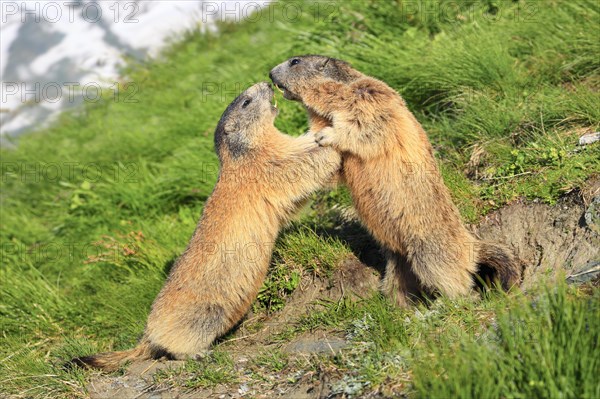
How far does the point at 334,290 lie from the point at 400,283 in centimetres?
70

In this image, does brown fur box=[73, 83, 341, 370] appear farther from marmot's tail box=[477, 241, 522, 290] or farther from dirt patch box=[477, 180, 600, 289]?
dirt patch box=[477, 180, 600, 289]

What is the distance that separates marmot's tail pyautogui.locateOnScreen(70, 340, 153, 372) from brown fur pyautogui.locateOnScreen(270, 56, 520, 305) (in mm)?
2313

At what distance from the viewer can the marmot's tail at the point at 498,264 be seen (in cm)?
577

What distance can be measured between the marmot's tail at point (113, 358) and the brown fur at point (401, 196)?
7.59ft

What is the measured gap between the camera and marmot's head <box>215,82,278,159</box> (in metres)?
6.80

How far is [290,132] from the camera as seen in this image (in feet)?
30.3

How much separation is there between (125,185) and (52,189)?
6.07 ft

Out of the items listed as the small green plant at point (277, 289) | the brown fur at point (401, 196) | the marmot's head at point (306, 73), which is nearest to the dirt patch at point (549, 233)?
the brown fur at point (401, 196)

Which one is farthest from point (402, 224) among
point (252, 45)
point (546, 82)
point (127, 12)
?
point (127, 12)

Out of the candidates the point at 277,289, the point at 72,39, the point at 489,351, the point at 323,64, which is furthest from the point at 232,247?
the point at 72,39

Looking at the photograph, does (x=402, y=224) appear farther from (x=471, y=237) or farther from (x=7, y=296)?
(x=7, y=296)

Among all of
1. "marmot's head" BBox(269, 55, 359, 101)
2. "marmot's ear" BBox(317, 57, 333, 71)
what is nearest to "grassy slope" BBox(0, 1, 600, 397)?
"marmot's head" BBox(269, 55, 359, 101)

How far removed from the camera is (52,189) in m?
11.3

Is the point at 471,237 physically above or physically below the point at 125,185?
above
